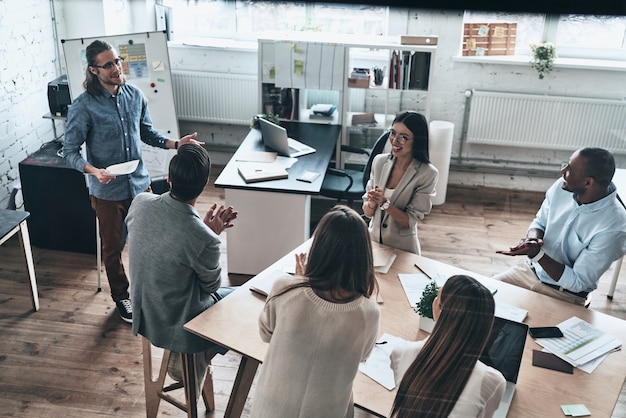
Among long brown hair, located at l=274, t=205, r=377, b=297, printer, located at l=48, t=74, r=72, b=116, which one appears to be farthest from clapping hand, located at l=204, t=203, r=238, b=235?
printer, located at l=48, t=74, r=72, b=116

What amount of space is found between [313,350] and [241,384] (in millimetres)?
566

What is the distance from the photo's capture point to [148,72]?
10.5 ft

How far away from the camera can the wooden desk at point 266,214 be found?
2.62m

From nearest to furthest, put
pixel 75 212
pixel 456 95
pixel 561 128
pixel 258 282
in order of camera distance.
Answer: pixel 258 282 → pixel 75 212 → pixel 561 128 → pixel 456 95

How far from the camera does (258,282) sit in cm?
182

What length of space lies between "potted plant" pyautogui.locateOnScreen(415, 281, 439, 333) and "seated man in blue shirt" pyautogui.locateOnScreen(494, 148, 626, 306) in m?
0.34

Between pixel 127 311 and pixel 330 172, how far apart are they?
122 centimetres

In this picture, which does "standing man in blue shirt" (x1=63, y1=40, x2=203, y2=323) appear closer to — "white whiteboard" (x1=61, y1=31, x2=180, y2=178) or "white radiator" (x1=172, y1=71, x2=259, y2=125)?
"white whiteboard" (x1=61, y1=31, x2=180, y2=178)

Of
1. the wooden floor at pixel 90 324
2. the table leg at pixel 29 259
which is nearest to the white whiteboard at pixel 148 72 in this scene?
the wooden floor at pixel 90 324

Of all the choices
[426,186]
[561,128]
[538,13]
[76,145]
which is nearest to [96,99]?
[76,145]

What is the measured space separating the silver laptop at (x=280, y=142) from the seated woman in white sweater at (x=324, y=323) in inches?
64.8

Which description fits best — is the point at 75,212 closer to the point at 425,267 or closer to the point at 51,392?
the point at 51,392

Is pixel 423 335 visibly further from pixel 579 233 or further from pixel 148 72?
pixel 148 72

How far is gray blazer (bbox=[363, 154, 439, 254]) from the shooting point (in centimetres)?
211
